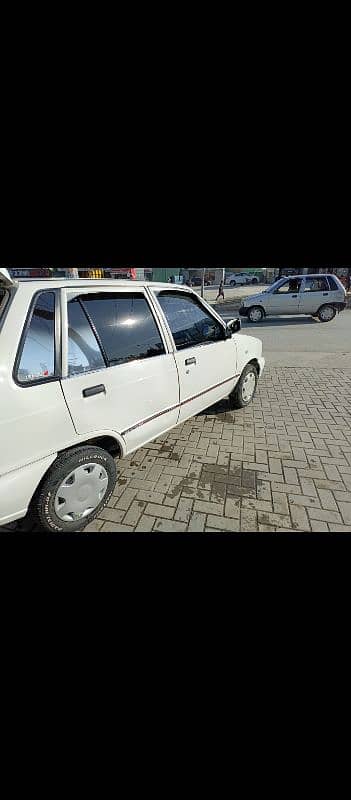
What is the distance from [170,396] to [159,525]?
114cm

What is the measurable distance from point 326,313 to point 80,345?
493 inches

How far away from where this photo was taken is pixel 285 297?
12109 millimetres

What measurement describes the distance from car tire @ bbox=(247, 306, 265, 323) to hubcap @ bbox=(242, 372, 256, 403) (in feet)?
29.6

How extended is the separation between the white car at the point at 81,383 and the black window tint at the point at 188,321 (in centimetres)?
2

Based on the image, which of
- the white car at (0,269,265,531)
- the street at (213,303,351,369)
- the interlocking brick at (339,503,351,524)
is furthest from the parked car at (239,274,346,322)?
the interlocking brick at (339,503,351,524)

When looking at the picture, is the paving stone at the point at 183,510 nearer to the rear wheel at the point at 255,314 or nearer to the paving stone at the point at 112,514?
the paving stone at the point at 112,514

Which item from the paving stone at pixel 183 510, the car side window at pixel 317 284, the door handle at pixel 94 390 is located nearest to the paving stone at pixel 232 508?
the paving stone at pixel 183 510

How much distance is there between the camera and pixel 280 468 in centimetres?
317

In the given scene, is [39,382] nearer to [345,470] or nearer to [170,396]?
[170,396]

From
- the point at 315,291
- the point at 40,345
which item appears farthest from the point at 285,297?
the point at 40,345

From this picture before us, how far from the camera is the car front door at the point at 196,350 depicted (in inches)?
120

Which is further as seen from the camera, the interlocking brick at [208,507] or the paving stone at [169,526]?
the interlocking brick at [208,507]

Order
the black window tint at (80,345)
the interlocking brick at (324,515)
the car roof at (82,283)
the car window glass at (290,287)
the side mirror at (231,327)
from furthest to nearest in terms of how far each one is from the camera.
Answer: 1. the car window glass at (290,287)
2. the side mirror at (231,327)
3. the interlocking brick at (324,515)
4. the black window tint at (80,345)
5. the car roof at (82,283)
